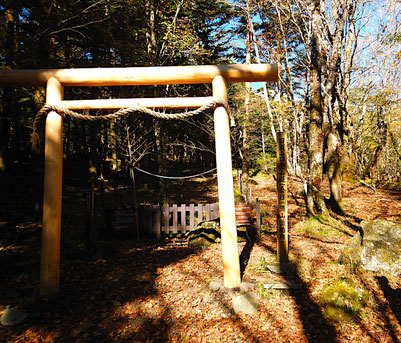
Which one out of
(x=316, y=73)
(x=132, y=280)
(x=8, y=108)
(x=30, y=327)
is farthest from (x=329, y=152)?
(x=8, y=108)

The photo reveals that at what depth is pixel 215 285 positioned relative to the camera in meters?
3.59

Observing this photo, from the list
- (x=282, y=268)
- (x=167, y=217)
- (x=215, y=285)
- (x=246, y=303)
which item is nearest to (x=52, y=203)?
(x=215, y=285)

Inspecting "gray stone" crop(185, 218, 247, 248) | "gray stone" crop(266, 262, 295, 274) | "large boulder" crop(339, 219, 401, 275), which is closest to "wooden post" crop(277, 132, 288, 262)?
"gray stone" crop(266, 262, 295, 274)

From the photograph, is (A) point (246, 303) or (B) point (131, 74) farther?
(B) point (131, 74)

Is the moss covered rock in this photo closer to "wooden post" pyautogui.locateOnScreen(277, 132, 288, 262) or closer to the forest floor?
the forest floor

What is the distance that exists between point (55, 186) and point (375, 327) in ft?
16.5

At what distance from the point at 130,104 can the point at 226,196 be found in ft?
7.63

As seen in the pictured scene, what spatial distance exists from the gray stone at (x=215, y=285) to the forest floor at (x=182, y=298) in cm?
8

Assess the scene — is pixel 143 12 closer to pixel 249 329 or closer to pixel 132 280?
pixel 132 280

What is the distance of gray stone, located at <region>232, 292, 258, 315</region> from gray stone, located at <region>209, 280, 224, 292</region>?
39 cm

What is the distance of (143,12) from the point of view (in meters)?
8.07

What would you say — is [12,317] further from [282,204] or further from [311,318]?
[282,204]

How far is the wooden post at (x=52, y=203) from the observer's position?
3422 mm

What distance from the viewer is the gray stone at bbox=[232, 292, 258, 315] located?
3.07 meters
